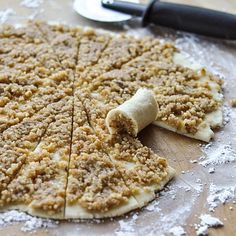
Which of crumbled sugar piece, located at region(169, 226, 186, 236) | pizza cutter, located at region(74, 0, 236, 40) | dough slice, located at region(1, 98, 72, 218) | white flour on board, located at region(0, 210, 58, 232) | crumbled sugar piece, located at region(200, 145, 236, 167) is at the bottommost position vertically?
white flour on board, located at region(0, 210, 58, 232)

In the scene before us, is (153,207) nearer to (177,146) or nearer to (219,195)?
(219,195)

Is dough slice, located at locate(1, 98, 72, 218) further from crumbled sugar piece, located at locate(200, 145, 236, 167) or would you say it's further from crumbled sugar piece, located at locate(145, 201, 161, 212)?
crumbled sugar piece, located at locate(200, 145, 236, 167)

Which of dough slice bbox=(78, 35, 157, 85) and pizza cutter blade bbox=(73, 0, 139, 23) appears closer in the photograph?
dough slice bbox=(78, 35, 157, 85)

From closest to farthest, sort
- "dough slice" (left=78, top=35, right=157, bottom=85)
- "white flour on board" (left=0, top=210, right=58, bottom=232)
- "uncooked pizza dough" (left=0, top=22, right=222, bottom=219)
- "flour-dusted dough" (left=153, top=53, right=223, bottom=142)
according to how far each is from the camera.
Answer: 1. "white flour on board" (left=0, top=210, right=58, bottom=232)
2. "uncooked pizza dough" (left=0, top=22, right=222, bottom=219)
3. "flour-dusted dough" (left=153, top=53, right=223, bottom=142)
4. "dough slice" (left=78, top=35, right=157, bottom=85)

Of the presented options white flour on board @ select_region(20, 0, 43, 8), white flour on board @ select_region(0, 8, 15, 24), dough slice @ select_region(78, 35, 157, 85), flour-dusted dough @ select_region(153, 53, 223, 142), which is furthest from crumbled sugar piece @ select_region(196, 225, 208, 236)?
white flour on board @ select_region(20, 0, 43, 8)

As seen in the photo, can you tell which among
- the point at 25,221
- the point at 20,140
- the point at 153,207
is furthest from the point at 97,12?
the point at 25,221

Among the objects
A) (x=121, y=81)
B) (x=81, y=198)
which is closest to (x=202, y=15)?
(x=121, y=81)
